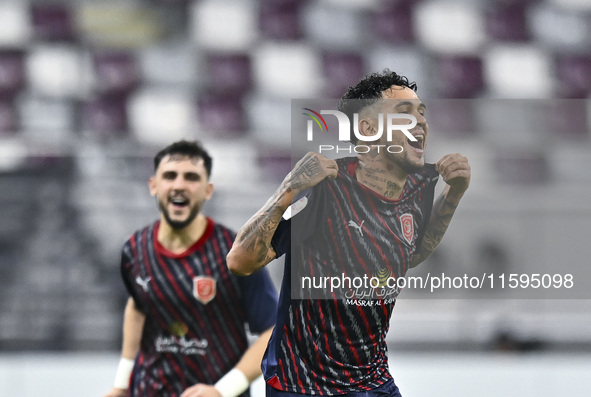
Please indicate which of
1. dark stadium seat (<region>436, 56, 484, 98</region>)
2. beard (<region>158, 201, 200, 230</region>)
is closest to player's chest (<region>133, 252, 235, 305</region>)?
beard (<region>158, 201, 200, 230</region>)

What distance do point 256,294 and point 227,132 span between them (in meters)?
5.83

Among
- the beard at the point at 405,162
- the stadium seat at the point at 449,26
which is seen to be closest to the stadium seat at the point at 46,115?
the stadium seat at the point at 449,26

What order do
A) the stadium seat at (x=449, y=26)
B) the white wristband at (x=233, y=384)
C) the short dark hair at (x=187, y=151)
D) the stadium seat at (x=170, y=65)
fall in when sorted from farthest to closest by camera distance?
1. the stadium seat at (x=449, y=26)
2. the stadium seat at (x=170, y=65)
3. the short dark hair at (x=187, y=151)
4. the white wristband at (x=233, y=384)

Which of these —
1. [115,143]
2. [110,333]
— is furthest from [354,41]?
[110,333]

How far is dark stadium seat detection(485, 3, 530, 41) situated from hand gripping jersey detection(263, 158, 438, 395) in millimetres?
8253

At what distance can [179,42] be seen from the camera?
30.3 feet

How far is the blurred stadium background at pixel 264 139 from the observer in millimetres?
5871

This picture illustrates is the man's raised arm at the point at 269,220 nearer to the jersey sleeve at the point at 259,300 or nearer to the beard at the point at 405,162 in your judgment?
the beard at the point at 405,162

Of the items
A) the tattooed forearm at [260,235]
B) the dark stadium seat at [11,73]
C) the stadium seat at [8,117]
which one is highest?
the dark stadium seat at [11,73]

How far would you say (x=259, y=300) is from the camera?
2.72 meters

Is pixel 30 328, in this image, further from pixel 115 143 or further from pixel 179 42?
pixel 179 42

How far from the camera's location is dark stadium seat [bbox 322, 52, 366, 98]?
8.97 meters

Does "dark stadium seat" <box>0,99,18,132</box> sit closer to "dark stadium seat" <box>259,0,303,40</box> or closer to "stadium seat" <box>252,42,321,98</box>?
"stadium seat" <box>252,42,321,98</box>

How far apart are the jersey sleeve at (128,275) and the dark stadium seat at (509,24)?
7.88m
